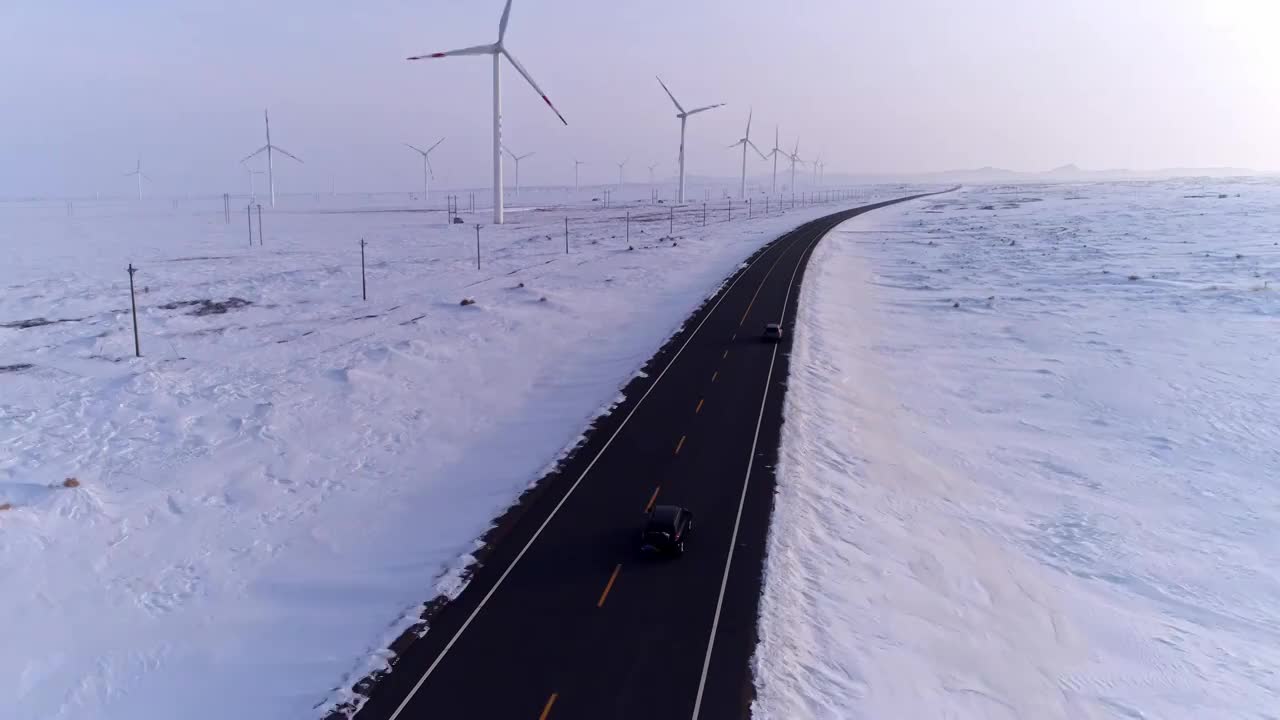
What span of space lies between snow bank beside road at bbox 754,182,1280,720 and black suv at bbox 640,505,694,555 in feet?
11.0

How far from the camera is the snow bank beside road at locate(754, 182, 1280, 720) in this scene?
2320cm

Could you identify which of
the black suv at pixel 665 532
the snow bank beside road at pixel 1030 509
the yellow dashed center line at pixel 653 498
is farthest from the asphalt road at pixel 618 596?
the snow bank beside road at pixel 1030 509

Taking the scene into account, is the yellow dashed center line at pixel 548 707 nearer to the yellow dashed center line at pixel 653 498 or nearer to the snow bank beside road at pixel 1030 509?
the snow bank beside road at pixel 1030 509

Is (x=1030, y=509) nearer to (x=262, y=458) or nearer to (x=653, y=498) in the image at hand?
(x=653, y=498)

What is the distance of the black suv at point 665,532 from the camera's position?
1071 inches

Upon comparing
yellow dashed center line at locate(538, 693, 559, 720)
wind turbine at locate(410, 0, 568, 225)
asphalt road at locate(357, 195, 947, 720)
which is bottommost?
yellow dashed center line at locate(538, 693, 559, 720)

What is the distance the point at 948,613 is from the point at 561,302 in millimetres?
52190

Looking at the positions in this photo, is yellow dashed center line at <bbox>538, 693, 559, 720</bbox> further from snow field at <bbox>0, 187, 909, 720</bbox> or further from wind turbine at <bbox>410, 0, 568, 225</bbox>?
wind turbine at <bbox>410, 0, 568, 225</bbox>

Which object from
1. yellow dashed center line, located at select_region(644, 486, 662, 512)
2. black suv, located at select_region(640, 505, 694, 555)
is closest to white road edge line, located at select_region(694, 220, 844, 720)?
black suv, located at select_region(640, 505, 694, 555)

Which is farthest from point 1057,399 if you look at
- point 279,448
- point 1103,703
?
point 279,448

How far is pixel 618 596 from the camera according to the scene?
2533 centimetres

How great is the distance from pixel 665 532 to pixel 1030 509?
1848 centimetres

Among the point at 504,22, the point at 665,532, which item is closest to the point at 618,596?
the point at 665,532

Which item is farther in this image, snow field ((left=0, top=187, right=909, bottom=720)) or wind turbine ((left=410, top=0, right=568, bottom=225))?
wind turbine ((left=410, top=0, right=568, bottom=225))
